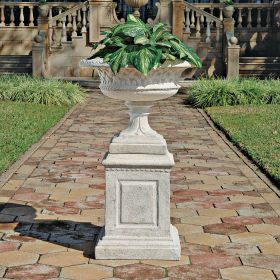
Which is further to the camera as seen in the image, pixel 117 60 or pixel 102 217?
pixel 102 217

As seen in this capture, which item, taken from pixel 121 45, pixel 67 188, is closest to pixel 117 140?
pixel 121 45

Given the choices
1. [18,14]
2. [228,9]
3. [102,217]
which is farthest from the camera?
[18,14]

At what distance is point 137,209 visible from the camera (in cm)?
603

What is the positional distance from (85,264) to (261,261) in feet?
4.75

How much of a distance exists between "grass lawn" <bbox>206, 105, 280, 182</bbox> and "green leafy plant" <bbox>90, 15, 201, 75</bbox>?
361 centimetres

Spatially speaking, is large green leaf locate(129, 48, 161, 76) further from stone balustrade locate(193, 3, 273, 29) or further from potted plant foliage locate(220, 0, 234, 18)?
stone balustrade locate(193, 3, 273, 29)

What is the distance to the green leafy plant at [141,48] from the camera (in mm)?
5617

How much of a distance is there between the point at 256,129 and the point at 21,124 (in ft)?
14.3

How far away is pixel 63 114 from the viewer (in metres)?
15.7

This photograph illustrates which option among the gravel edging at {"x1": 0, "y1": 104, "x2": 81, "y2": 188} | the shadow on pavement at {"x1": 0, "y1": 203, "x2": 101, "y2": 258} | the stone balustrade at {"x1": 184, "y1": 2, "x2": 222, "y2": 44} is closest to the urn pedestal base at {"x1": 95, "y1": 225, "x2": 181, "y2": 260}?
the shadow on pavement at {"x1": 0, "y1": 203, "x2": 101, "y2": 258}

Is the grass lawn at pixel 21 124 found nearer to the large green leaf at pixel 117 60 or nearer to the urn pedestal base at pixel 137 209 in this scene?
the urn pedestal base at pixel 137 209

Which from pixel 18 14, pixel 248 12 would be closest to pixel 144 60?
pixel 248 12

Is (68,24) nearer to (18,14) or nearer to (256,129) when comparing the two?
(18,14)

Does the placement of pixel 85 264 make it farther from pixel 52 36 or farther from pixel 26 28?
pixel 26 28
